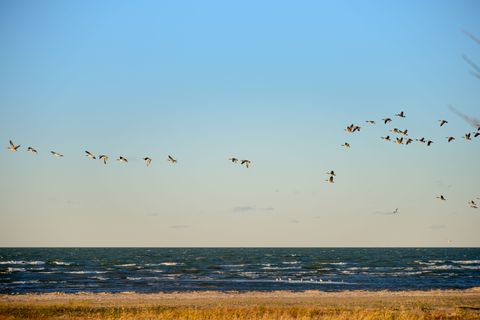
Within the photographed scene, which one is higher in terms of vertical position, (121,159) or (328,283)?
(121,159)

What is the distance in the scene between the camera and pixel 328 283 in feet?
215

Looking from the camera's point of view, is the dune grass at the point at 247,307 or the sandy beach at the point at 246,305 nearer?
the dune grass at the point at 247,307

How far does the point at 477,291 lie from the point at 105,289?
35.9 m

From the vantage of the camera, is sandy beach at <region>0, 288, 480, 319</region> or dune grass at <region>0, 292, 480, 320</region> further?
sandy beach at <region>0, 288, 480, 319</region>

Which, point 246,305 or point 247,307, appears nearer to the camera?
point 247,307

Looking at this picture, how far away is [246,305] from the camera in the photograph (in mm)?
40156

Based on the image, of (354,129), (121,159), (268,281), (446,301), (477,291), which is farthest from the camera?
(268,281)

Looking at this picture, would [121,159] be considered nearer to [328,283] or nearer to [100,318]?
[100,318]

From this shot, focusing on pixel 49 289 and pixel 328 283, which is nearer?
pixel 49 289

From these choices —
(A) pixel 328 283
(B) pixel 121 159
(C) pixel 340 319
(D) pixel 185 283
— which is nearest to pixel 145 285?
(D) pixel 185 283

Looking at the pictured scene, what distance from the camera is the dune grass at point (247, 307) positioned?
3134 centimetres

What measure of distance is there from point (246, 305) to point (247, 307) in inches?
144

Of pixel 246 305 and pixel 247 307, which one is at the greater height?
pixel 247 307

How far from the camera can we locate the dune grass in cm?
3134
